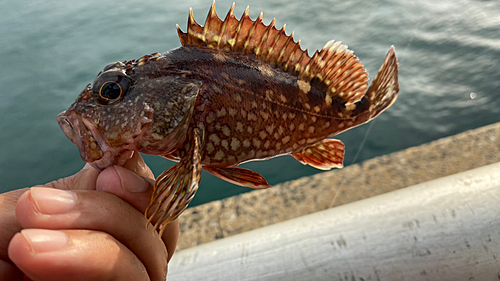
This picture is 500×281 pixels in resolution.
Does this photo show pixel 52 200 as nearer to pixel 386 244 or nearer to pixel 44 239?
pixel 44 239

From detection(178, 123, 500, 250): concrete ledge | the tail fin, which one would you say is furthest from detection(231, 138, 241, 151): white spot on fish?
detection(178, 123, 500, 250): concrete ledge

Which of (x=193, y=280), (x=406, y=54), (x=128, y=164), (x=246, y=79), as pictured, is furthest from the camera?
(x=406, y=54)

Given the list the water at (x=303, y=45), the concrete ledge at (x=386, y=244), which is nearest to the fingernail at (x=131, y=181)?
the concrete ledge at (x=386, y=244)

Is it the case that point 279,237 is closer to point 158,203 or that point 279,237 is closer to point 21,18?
point 158,203

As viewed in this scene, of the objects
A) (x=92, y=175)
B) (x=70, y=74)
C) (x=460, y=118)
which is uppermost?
(x=92, y=175)

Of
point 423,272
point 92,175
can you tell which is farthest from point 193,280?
point 423,272

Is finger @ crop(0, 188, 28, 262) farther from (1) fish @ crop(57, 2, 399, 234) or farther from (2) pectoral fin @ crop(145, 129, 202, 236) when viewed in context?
(2) pectoral fin @ crop(145, 129, 202, 236)

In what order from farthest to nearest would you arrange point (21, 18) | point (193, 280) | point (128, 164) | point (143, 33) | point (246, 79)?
point (21, 18) < point (143, 33) < point (193, 280) < point (128, 164) < point (246, 79)
